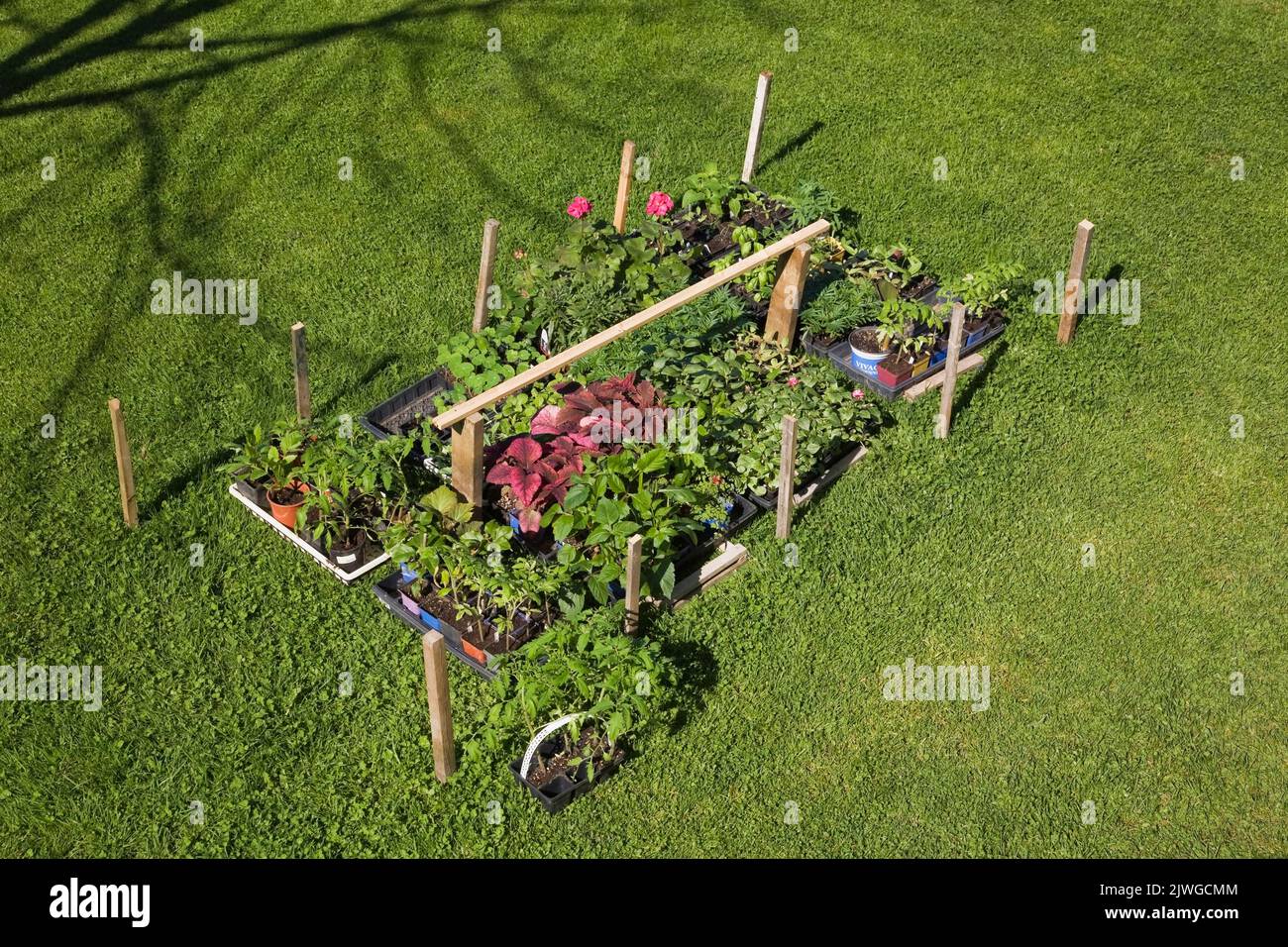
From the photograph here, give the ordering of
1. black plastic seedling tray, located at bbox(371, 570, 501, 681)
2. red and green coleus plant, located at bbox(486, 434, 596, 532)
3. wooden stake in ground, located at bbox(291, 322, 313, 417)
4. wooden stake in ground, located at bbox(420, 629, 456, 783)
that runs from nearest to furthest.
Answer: wooden stake in ground, located at bbox(420, 629, 456, 783)
black plastic seedling tray, located at bbox(371, 570, 501, 681)
red and green coleus plant, located at bbox(486, 434, 596, 532)
wooden stake in ground, located at bbox(291, 322, 313, 417)

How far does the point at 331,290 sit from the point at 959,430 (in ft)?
15.8

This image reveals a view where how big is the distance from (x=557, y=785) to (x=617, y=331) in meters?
2.97

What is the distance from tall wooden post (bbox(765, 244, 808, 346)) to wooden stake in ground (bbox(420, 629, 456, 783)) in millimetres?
3905

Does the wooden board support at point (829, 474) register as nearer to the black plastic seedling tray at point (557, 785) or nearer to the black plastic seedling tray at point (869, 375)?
the black plastic seedling tray at point (869, 375)

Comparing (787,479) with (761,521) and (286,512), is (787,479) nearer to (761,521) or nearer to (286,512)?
(761,521)

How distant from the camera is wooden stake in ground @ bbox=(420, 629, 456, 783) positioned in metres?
6.78

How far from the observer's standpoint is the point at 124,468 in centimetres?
835

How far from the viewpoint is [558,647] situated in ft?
24.6

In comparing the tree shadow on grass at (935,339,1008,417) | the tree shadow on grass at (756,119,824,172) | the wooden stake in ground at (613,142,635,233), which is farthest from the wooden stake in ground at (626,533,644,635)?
the tree shadow on grass at (756,119,824,172)

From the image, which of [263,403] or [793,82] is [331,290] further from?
[793,82]

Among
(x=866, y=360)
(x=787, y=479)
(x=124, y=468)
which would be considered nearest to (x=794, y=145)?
(x=866, y=360)

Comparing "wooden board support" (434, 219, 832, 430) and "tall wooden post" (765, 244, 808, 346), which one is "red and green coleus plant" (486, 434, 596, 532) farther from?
"tall wooden post" (765, 244, 808, 346)

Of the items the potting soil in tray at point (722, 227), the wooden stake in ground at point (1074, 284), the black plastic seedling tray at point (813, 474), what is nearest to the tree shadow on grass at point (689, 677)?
the black plastic seedling tray at point (813, 474)

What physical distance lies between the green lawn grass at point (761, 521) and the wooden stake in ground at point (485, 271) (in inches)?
18.0
